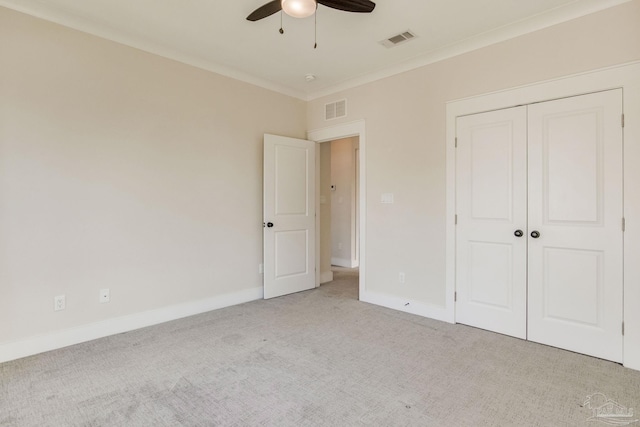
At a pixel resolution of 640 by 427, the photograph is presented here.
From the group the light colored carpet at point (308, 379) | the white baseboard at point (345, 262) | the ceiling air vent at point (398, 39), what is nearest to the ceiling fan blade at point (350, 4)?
the ceiling air vent at point (398, 39)

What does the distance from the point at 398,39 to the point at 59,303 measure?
3.81 m

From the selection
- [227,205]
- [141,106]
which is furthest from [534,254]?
[141,106]

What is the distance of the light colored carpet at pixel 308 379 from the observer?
1831mm

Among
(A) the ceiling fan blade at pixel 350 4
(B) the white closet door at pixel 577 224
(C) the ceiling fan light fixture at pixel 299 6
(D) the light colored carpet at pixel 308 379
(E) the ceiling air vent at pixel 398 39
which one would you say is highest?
(E) the ceiling air vent at pixel 398 39

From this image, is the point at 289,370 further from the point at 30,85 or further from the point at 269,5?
the point at 30,85

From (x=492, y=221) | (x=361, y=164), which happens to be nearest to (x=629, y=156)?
(x=492, y=221)

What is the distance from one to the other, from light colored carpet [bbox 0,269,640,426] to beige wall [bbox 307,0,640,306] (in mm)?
755

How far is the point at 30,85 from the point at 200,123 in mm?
1401

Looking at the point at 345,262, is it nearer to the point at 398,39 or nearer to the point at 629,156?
the point at 398,39

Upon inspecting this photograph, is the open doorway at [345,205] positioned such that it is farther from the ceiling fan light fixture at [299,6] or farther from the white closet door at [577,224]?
the ceiling fan light fixture at [299,6]

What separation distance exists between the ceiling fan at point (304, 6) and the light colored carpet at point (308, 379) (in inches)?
96.0

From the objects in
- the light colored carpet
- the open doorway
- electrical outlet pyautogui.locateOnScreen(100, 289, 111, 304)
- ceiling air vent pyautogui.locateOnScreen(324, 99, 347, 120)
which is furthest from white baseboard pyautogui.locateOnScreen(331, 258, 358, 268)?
electrical outlet pyautogui.locateOnScreen(100, 289, 111, 304)

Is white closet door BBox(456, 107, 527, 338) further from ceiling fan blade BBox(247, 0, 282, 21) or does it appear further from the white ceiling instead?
ceiling fan blade BBox(247, 0, 282, 21)

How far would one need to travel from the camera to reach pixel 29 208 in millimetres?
2566
